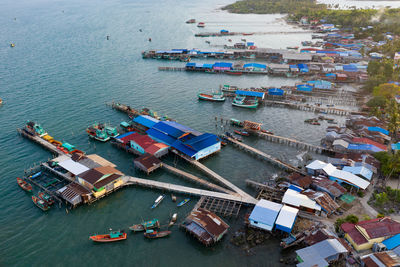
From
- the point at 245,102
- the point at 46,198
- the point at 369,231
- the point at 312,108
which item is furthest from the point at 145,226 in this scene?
the point at 312,108

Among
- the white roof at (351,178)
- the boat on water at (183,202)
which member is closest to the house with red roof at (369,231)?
the white roof at (351,178)

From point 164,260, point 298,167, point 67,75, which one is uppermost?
point 67,75

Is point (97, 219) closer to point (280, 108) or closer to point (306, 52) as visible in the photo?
point (280, 108)

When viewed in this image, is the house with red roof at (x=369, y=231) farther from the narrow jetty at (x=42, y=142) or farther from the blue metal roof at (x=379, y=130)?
the narrow jetty at (x=42, y=142)

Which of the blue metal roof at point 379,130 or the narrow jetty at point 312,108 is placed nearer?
the blue metal roof at point 379,130

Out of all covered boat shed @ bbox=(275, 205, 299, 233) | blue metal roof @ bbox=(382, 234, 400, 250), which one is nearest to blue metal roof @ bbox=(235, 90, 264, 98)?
covered boat shed @ bbox=(275, 205, 299, 233)

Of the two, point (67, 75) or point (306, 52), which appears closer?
point (67, 75)

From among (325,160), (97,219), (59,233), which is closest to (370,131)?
(325,160)
